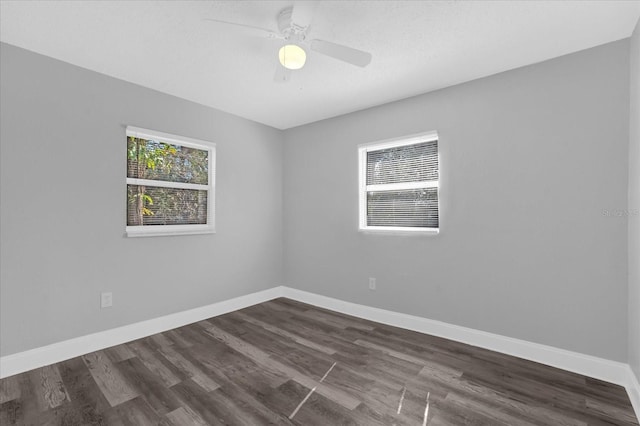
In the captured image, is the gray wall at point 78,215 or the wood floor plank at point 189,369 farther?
the gray wall at point 78,215

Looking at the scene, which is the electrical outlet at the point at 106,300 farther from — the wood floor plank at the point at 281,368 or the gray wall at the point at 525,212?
the gray wall at the point at 525,212

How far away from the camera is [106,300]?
2.79 m

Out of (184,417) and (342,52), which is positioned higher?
(342,52)


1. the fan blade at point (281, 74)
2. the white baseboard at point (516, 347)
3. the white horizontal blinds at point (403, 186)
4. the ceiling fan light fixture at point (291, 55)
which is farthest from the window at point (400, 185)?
the ceiling fan light fixture at point (291, 55)

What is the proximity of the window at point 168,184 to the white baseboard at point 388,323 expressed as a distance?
37.7 inches

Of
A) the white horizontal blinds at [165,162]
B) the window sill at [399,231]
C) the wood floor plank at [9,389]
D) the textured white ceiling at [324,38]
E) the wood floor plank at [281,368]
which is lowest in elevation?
the wood floor plank at [281,368]

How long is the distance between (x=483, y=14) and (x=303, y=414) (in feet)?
9.17

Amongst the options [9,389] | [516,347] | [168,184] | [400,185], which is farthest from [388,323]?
[9,389]

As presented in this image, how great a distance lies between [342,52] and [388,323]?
2.78 m

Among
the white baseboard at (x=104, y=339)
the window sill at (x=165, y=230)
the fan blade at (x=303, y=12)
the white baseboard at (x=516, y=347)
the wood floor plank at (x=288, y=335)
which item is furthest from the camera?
the window sill at (x=165, y=230)

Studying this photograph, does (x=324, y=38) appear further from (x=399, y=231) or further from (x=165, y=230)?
(x=165, y=230)

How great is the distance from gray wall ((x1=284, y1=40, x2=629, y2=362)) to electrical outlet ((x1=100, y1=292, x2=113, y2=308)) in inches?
101

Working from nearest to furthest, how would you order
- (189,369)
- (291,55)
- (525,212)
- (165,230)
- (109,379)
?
(291,55) → (109,379) → (189,369) → (525,212) → (165,230)

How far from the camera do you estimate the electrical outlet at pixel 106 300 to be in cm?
277
